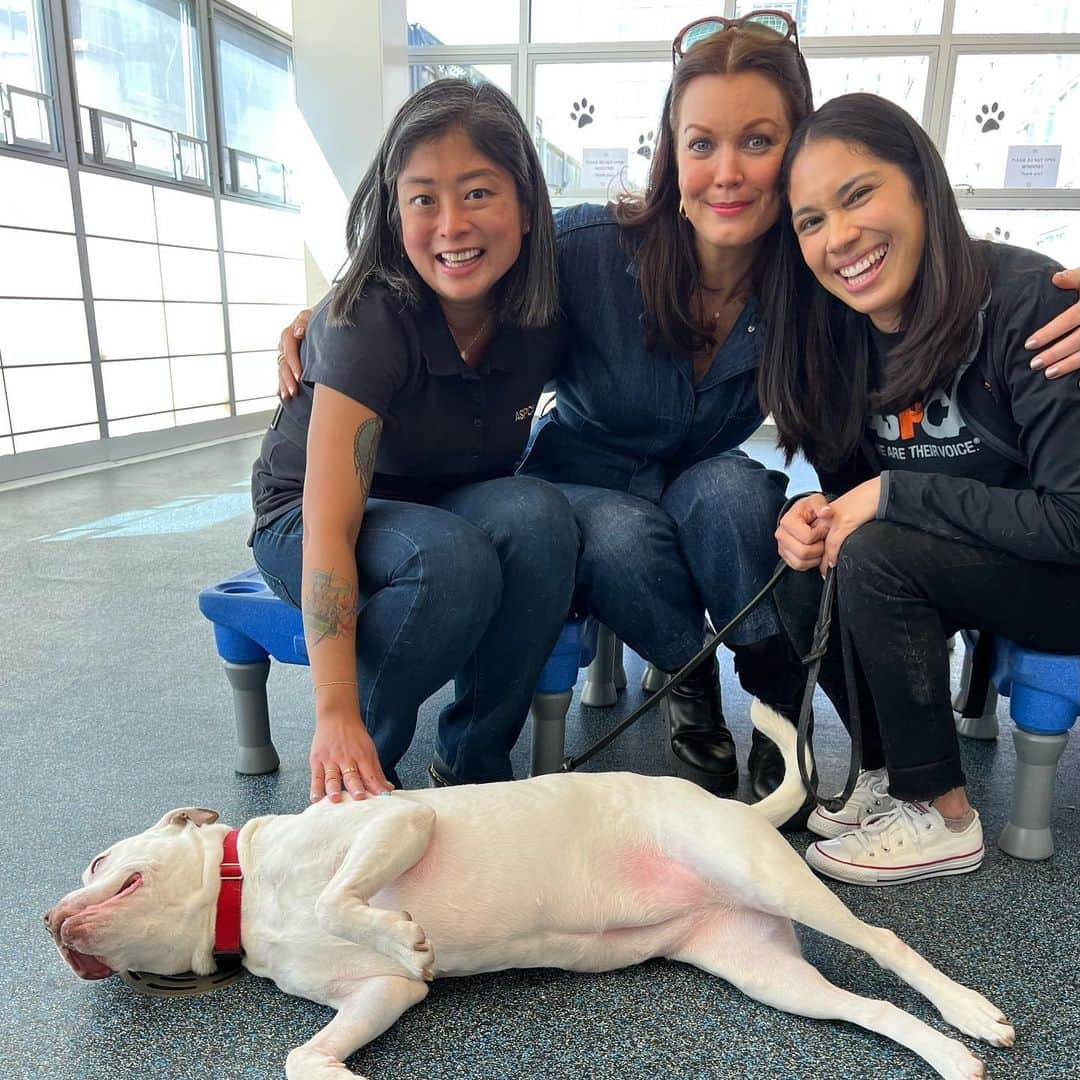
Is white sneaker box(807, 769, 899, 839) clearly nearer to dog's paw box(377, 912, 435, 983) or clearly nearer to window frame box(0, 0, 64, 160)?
dog's paw box(377, 912, 435, 983)

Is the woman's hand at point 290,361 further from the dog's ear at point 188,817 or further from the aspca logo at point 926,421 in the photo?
the aspca logo at point 926,421

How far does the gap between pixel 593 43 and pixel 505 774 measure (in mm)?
5119

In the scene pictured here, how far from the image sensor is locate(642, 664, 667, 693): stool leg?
1.94m

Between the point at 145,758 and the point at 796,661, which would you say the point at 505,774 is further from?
the point at 145,758

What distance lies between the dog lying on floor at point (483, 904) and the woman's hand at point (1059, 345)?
66cm

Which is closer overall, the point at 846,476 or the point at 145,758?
the point at 846,476

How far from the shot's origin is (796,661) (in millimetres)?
1411

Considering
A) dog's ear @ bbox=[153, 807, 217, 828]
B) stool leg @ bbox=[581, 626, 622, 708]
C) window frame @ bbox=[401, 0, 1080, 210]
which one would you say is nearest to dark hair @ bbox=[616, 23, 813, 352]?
stool leg @ bbox=[581, 626, 622, 708]

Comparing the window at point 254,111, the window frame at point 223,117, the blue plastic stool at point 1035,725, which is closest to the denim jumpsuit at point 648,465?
the blue plastic stool at point 1035,725

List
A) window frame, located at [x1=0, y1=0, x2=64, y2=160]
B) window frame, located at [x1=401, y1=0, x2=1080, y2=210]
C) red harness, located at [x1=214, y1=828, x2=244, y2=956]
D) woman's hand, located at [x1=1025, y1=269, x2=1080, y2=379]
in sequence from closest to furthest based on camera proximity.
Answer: red harness, located at [x1=214, y1=828, x2=244, y2=956] < woman's hand, located at [x1=1025, y1=269, x2=1080, y2=379] < window frame, located at [x1=0, y1=0, x2=64, y2=160] < window frame, located at [x1=401, y1=0, x2=1080, y2=210]

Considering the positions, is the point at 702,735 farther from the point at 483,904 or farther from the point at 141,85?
the point at 141,85

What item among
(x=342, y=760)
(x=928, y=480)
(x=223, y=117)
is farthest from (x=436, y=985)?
(x=223, y=117)

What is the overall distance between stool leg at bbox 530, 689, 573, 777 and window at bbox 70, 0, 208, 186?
4.44m

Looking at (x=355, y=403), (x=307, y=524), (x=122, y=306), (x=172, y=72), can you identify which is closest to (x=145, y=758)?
(x=307, y=524)
